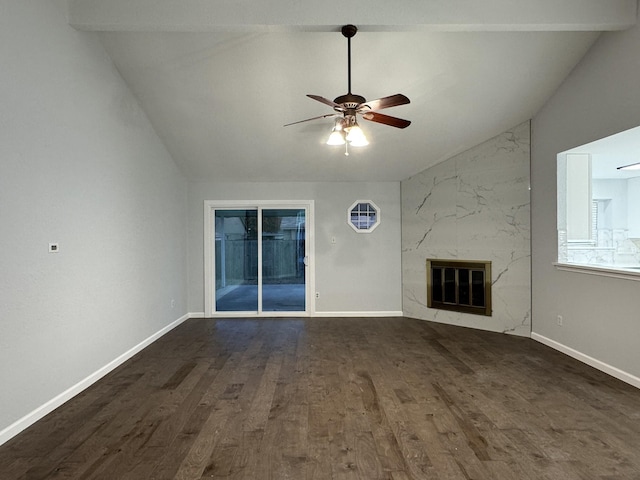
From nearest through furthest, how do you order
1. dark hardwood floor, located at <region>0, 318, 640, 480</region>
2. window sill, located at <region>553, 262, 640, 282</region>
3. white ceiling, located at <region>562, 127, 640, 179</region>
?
dark hardwood floor, located at <region>0, 318, 640, 480</region> → window sill, located at <region>553, 262, 640, 282</region> → white ceiling, located at <region>562, 127, 640, 179</region>

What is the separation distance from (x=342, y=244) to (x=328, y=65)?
3.11 meters

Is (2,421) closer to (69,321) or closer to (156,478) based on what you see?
(69,321)

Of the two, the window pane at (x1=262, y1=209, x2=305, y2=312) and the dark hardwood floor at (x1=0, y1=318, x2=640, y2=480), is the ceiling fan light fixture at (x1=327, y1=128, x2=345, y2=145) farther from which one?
the window pane at (x1=262, y1=209, x2=305, y2=312)

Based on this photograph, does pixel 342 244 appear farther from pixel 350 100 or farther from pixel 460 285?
pixel 350 100

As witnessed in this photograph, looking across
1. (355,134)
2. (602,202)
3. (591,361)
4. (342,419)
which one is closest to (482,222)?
(591,361)

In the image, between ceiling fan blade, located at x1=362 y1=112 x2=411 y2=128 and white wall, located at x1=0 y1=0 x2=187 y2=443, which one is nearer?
white wall, located at x1=0 y1=0 x2=187 y2=443

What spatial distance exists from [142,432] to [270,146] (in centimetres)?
372

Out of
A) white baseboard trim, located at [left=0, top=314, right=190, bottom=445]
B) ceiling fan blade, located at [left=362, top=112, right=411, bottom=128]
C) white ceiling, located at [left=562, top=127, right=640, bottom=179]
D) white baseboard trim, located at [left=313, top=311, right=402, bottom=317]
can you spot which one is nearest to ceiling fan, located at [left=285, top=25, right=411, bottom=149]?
ceiling fan blade, located at [left=362, top=112, right=411, bottom=128]

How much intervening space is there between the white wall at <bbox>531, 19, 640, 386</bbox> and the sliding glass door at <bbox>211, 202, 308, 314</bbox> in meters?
3.44

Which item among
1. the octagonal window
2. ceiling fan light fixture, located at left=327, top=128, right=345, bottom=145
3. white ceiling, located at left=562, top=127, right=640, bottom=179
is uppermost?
white ceiling, located at left=562, top=127, right=640, bottom=179

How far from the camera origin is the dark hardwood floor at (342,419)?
84.9 inches

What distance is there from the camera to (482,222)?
5.18 meters

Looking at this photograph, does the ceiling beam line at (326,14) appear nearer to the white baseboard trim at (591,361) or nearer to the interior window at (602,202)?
the interior window at (602,202)

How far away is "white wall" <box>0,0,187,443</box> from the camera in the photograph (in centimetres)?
255
